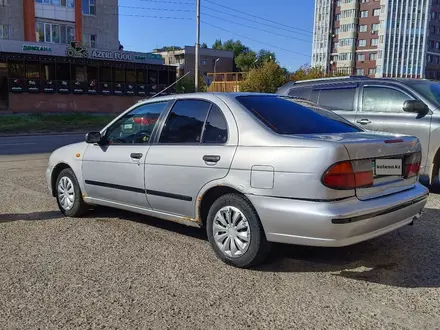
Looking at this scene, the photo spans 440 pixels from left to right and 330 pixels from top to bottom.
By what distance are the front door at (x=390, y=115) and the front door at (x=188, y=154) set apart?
4.03 metres

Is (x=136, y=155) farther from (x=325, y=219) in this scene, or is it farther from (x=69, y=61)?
(x=69, y=61)

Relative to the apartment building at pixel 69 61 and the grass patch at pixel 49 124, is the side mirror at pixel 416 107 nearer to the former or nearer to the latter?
the grass patch at pixel 49 124

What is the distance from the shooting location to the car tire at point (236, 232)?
4.14 metres

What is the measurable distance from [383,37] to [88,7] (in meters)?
86.7

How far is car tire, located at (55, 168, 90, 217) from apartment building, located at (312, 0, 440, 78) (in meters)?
106

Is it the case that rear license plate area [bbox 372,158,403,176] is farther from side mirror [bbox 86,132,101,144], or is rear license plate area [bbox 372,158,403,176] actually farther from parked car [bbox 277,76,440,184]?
side mirror [bbox 86,132,101,144]

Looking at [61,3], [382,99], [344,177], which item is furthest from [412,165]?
[61,3]

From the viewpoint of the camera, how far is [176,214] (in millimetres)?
4895

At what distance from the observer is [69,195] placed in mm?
6246

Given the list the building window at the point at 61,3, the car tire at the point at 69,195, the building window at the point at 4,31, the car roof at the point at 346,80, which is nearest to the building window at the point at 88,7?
the building window at the point at 61,3

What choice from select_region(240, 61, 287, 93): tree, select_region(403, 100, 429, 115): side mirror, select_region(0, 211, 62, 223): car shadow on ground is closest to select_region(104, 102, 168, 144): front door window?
select_region(0, 211, 62, 223): car shadow on ground

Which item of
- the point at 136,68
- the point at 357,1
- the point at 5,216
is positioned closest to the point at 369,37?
the point at 357,1

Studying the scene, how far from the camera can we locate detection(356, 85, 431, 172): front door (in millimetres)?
7297

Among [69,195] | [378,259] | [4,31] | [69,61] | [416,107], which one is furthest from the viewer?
[4,31]
